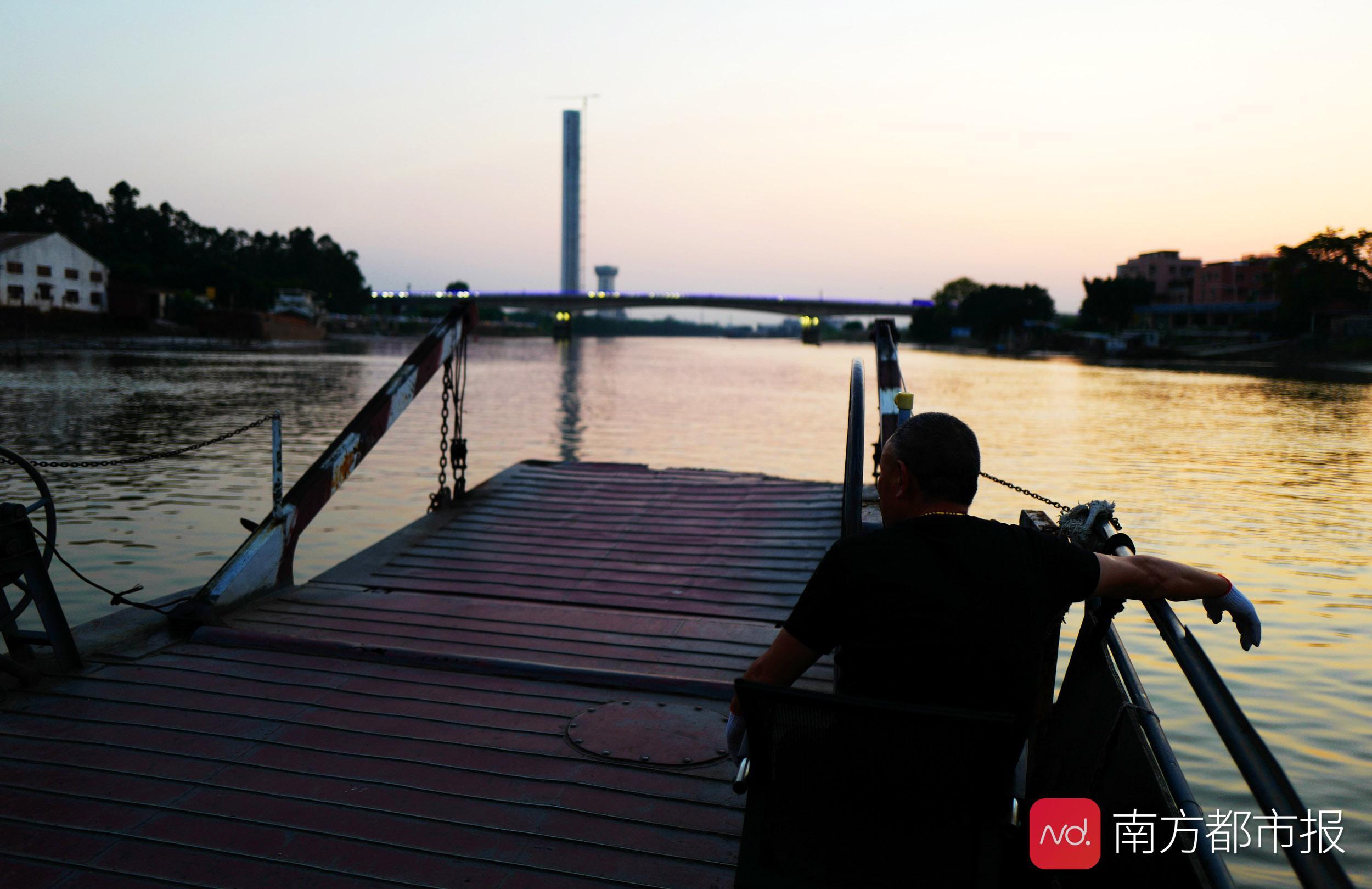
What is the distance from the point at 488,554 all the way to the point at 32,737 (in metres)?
4.23

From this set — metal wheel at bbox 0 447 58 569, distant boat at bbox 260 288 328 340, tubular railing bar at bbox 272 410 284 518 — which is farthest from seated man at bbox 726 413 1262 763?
distant boat at bbox 260 288 328 340

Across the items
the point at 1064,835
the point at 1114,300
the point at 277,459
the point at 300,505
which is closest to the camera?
the point at 1064,835

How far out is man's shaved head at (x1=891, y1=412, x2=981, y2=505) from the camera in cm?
257

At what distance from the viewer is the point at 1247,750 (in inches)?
87.4

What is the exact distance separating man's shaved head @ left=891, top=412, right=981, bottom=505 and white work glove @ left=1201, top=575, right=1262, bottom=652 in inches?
38.4

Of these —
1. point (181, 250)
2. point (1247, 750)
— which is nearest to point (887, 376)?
point (1247, 750)

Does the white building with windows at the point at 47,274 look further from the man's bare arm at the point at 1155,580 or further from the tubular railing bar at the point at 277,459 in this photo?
the man's bare arm at the point at 1155,580

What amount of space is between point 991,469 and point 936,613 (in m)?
18.8

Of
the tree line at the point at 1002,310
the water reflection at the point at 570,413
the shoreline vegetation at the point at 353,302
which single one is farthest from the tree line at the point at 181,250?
the tree line at the point at 1002,310

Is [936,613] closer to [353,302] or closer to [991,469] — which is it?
[991,469]

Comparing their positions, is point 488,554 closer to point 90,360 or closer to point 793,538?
point 793,538

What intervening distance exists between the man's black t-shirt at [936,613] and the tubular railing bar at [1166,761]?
491 mm

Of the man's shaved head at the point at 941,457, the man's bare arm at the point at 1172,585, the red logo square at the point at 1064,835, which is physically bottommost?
the red logo square at the point at 1064,835

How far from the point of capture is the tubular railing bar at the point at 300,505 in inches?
254
